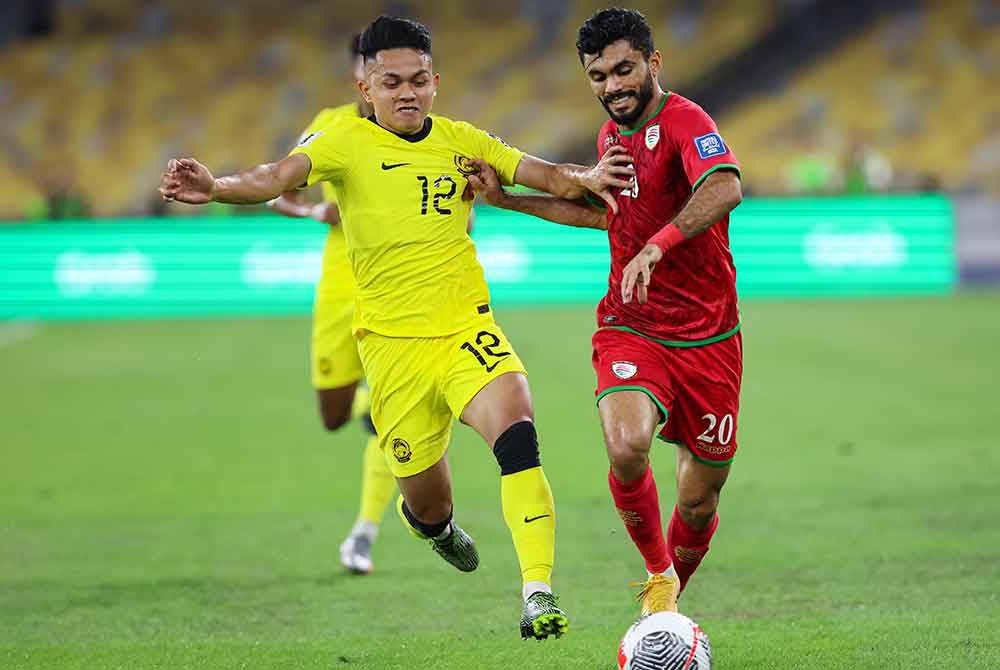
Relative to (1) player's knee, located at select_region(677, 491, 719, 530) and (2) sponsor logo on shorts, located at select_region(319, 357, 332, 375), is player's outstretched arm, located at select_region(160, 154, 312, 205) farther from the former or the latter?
(2) sponsor logo on shorts, located at select_region(319, 357, 332, 375)

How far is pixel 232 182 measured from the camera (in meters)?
5.55

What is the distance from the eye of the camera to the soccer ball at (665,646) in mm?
4945

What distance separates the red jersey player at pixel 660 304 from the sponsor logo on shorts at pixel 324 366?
2251 mm

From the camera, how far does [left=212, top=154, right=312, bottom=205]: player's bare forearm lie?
5523 millimetres

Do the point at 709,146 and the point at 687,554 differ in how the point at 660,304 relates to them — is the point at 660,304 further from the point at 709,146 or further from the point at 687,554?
the point at 687,554

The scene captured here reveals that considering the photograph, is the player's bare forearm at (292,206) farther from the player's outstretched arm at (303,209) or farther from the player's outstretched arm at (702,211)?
the player's outstretched arm at (702,211)

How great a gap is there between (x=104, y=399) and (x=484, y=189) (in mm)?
8475

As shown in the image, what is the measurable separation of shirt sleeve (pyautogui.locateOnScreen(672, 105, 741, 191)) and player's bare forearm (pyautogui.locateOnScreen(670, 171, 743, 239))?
0.03m

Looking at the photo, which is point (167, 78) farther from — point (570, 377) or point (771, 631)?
point (771, 631)

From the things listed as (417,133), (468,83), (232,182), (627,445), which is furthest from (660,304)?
(468,83)

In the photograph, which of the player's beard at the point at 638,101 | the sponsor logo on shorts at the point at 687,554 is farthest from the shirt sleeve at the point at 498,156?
the sponsor logo on shorts at the point at 687,554

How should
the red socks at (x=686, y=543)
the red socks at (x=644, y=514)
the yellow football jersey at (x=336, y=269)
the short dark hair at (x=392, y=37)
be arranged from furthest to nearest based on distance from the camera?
the yellow football jersey at (x=336, y=269), the red socks at (x=686, y=543), the short dark hair at (x=392, y=37), the red socks at (x=644, y=514)

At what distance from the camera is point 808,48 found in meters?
30.0

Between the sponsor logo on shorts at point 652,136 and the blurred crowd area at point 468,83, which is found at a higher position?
the blurred crowd area at point 468,83
